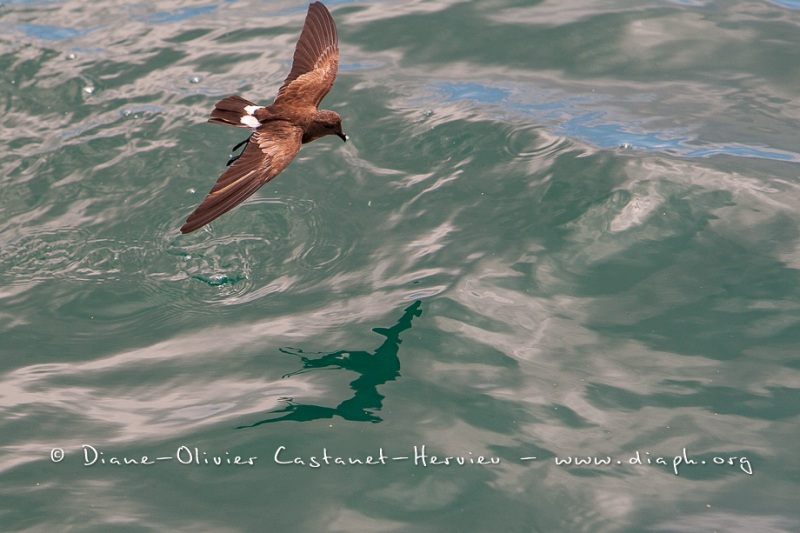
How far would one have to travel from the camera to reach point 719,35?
10047 mm

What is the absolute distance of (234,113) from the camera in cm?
653

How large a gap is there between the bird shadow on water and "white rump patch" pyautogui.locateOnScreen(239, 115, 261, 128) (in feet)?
5.48

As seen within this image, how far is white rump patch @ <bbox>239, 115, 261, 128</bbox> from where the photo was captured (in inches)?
256

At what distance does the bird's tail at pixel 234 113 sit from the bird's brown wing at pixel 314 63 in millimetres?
634

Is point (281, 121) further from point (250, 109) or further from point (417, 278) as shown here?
point (417, 278)

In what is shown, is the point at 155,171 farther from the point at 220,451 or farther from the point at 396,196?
the point at 220,451

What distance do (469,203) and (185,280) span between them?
252cm

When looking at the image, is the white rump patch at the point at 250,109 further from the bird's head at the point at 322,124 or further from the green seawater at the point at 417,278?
the green seawater at the point at 417,278

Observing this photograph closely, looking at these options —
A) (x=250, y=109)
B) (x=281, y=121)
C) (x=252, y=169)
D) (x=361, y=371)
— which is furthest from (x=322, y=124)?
(x=361, y=371)

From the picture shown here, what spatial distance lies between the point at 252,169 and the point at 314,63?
2.26 metres

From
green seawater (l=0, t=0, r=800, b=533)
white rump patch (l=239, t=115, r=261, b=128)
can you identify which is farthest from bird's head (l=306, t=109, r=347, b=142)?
green seawater (l=0, t=0, r=800, b=533)

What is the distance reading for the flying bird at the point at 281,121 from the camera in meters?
5.57

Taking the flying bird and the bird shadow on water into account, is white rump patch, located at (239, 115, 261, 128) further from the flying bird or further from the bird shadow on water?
the bird shadow on water

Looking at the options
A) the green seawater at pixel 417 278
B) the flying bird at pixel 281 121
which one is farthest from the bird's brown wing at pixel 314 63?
the green seawater at pixel 417 278
